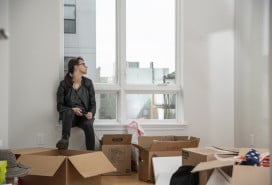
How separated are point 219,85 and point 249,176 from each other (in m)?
2.58

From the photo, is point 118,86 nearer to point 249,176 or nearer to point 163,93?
point 163,93

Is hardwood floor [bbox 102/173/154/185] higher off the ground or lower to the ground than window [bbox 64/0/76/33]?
lower

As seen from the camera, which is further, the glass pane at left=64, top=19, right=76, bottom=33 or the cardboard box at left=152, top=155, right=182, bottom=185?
the glass pane at left=64, top=19, right=76, bottom=33

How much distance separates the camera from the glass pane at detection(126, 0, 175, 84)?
458 centimetres

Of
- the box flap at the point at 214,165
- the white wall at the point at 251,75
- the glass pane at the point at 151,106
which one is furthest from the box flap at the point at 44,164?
the white wall at the point at 251,75

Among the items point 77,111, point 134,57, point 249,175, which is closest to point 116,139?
point 77,111

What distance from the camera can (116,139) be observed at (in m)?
3.95

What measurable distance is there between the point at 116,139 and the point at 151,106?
2.90ft

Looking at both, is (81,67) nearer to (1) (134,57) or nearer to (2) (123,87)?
(2) (123,87)

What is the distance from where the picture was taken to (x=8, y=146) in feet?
13.3

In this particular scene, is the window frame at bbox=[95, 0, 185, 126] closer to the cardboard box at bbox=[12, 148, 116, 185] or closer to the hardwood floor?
the hardwood floor

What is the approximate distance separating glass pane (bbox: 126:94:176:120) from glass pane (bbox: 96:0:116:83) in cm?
40

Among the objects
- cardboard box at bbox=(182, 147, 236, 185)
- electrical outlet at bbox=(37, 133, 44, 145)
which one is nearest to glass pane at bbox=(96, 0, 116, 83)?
electrical outlet at bbox=(37, 133, 44, 145)

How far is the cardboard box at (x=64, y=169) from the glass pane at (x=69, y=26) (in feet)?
6.33
